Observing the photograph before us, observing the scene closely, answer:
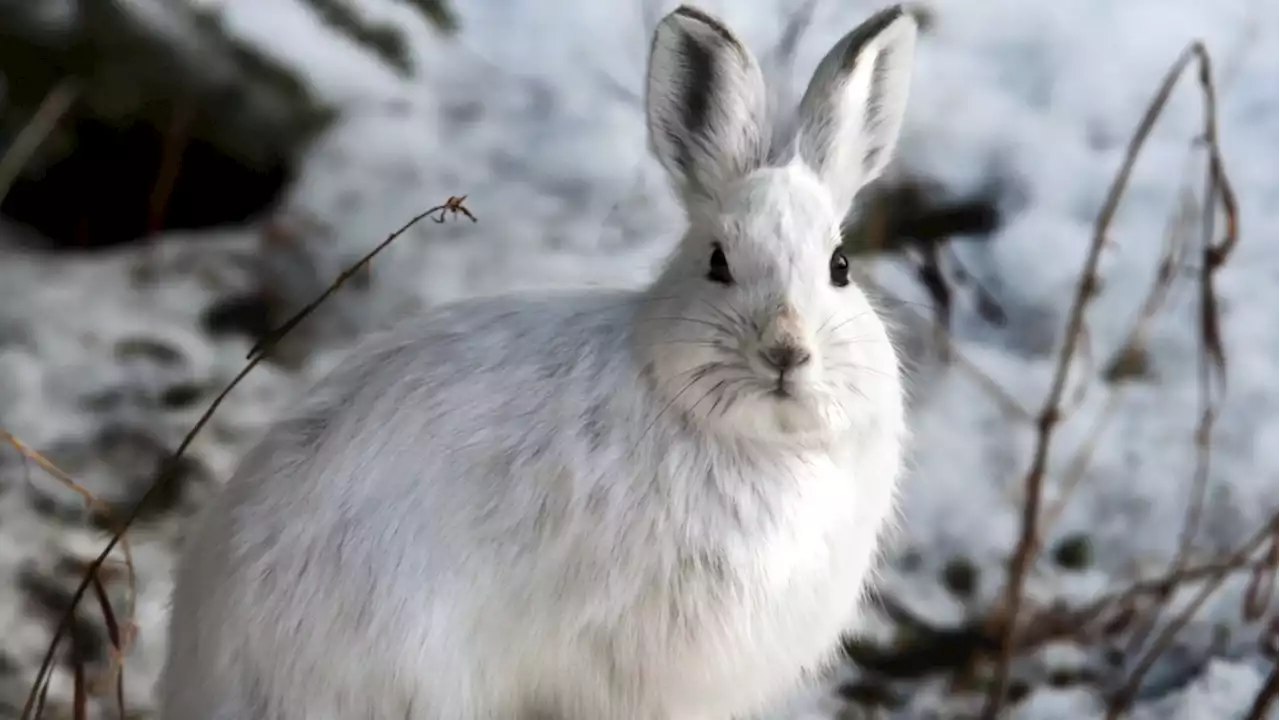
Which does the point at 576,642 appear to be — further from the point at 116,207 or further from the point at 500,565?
the point at 116,207

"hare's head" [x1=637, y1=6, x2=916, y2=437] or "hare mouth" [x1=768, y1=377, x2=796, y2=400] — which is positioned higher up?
"hare's head" [x1=637, y1=6, x2=916, y2=437]

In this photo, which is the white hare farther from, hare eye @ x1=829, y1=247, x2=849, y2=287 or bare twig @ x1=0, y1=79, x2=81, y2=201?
bare twig @ x1=0, y1=79, x2=81, y2=201

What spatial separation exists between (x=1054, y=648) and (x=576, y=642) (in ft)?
2.11

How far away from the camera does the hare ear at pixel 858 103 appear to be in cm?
70

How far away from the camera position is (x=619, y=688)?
73cm

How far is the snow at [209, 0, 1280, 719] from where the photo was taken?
1.25 m

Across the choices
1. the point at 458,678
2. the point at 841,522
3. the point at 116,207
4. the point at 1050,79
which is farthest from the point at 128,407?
Result: the point at 1050,79

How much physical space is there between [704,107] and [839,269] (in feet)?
0.42

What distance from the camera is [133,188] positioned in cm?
140

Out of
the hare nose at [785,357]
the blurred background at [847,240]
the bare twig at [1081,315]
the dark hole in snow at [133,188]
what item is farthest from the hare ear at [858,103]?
the dark hole in snow at [133,188]

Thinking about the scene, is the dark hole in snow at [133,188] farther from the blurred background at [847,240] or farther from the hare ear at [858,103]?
the hare ear at [858,103]

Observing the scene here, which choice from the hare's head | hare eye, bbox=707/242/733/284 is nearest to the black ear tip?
the hare's head

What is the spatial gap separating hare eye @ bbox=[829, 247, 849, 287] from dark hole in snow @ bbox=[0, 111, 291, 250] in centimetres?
87

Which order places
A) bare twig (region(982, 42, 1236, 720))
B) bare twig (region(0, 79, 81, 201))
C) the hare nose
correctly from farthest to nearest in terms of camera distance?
Result: bare twig (region(0, 79, 81, 201)) < bare twig (region(982, 42, 1236, 720)) < the hare nose
